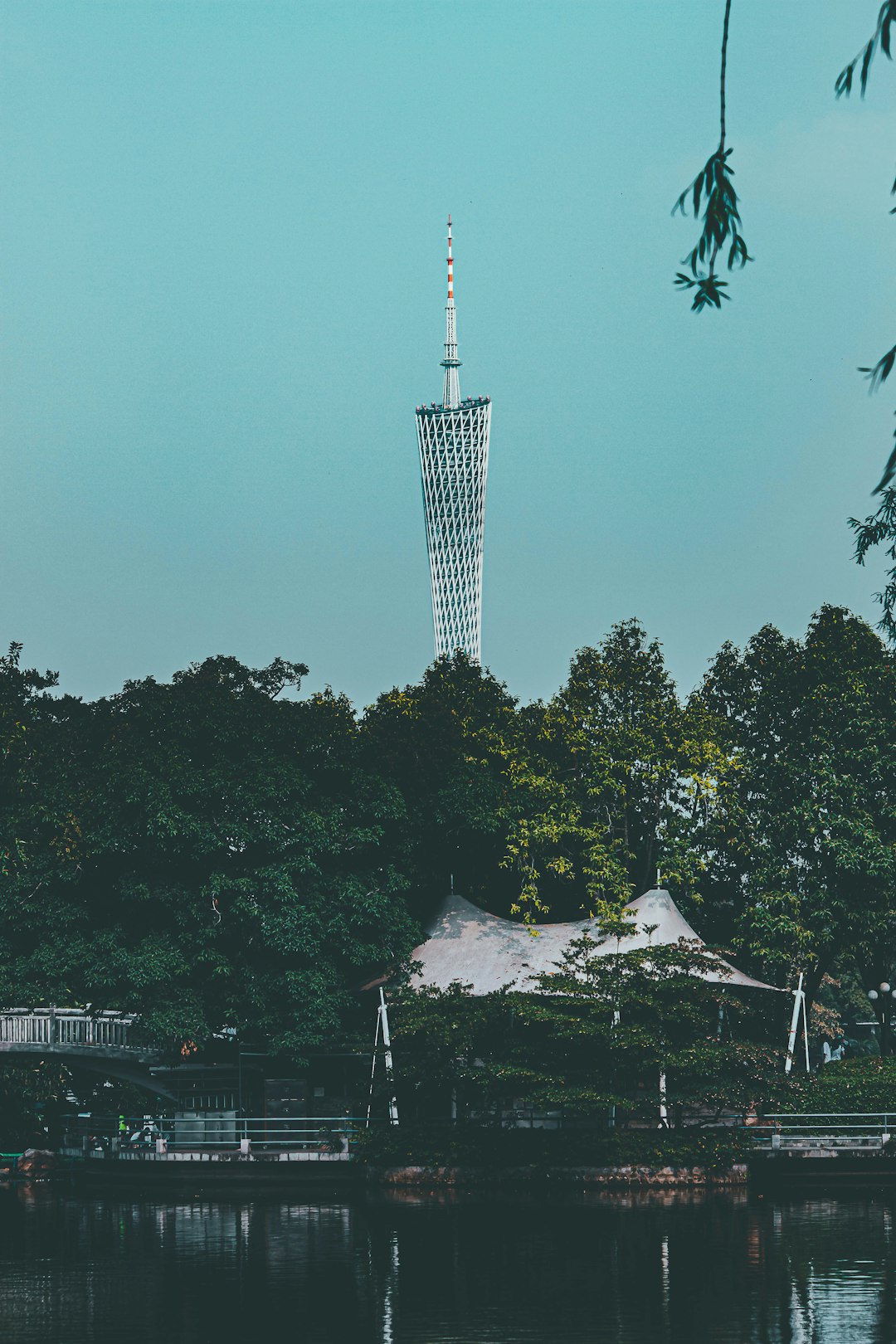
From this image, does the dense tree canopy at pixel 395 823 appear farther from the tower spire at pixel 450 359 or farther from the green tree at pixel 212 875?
the tower spire at pixel 450 359

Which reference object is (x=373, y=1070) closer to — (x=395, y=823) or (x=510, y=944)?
(x=510, y=944)

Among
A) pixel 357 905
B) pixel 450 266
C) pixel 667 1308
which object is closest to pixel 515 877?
pixel 357 905

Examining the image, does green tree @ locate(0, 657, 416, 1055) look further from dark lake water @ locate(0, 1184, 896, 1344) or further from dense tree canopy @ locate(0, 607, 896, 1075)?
dark lake water @ locate(0, 1184, 896, 1344)

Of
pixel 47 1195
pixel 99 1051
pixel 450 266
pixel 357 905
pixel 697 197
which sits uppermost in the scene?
pixel 450 266

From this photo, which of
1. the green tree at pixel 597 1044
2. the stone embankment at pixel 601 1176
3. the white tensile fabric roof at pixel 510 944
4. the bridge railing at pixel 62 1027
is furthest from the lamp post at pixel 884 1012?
the bridge railing at pixel 62 1027

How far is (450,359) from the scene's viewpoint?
133 metres

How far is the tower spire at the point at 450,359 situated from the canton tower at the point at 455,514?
121 inches

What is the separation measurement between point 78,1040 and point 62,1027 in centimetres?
49

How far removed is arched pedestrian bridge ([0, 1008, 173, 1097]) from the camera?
135ft

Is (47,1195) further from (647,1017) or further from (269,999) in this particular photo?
(647,1017)

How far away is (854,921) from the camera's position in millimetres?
44469

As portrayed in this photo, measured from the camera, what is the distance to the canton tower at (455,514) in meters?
127

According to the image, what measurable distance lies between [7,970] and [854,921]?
21.7 meters

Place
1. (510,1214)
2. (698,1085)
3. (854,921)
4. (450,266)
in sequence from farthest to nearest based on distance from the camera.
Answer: (450,266) < (854,921) < (698,1085) < (510,1214)
